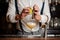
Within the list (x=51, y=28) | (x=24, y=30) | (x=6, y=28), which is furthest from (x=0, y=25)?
(x=51, y=28)

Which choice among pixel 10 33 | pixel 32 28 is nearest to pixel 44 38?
pixel 32 28

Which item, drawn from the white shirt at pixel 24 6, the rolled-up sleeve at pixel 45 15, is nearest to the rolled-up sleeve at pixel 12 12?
the white shirt at pixel 24 6

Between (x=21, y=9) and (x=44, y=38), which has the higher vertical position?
(x=21, y=9)

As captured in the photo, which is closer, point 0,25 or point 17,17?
point 17,17

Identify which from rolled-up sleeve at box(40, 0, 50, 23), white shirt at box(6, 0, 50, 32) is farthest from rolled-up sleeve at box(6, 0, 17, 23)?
rolled-up sleeve at box(40, 0, 50, 23)

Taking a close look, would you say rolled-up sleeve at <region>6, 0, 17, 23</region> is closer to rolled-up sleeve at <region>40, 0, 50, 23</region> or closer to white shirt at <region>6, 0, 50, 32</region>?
white shirt at <region>6, 0, 50, 32</region>

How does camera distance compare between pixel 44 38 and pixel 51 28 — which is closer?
pixel 44 38

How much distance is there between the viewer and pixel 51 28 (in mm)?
779

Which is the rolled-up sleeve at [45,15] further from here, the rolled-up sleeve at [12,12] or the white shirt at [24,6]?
the rolled-up sleeve at [12,12]

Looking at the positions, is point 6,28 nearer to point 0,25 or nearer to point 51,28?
point 0,25

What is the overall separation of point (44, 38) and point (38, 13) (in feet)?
0.33

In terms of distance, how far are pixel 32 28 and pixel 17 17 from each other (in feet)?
0.26

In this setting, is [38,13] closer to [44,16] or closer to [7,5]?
[44,16]

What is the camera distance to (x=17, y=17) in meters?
0.66
